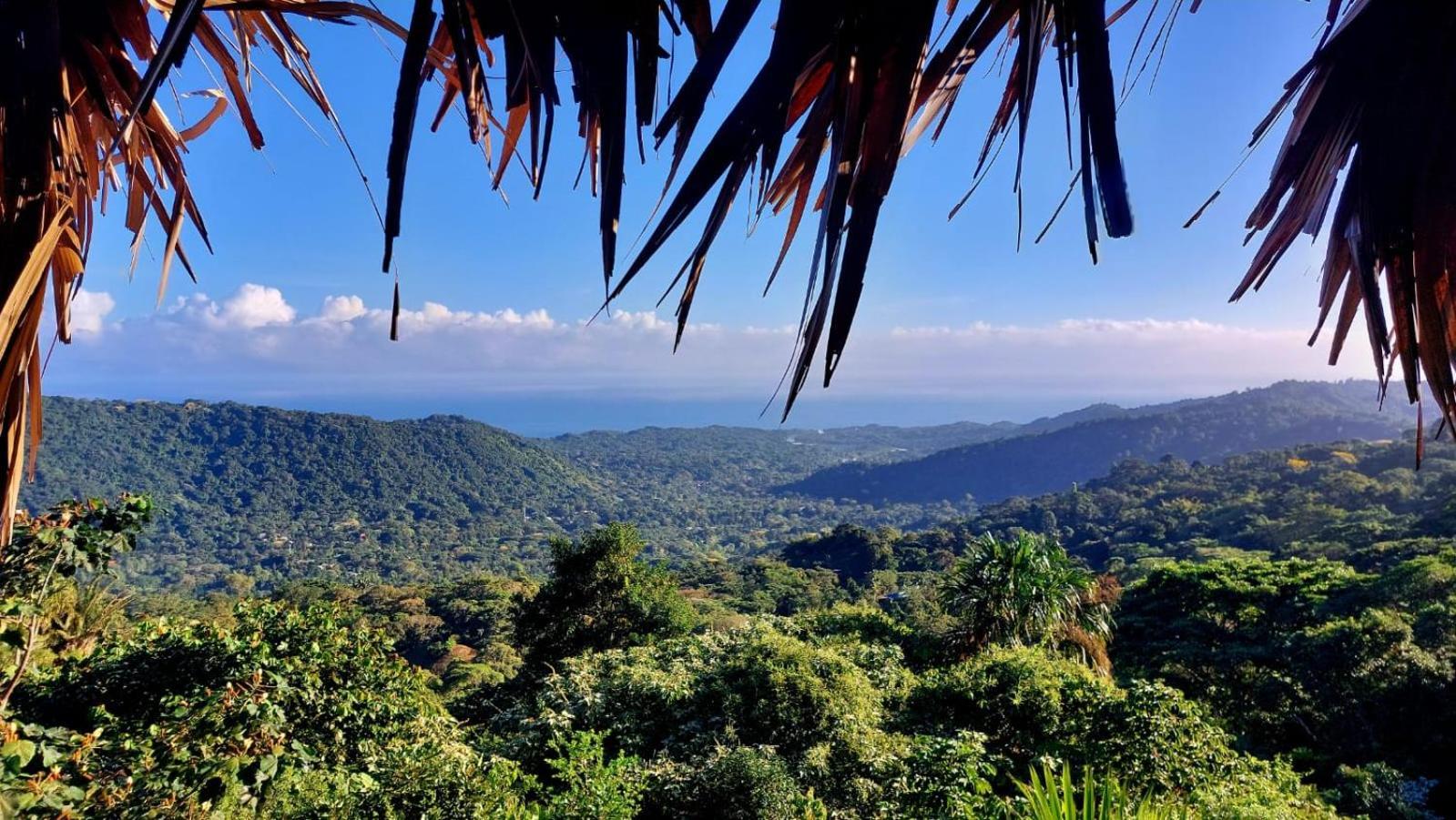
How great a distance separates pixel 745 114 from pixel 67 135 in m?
0.64

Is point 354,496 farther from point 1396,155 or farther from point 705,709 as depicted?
point 1396,155

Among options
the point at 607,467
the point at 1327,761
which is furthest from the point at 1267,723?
the point at 607,467

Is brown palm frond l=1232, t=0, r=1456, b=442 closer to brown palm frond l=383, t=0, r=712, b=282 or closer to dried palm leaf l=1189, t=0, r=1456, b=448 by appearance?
dried palm leaf l=1189, t=0, r=1456, b=448

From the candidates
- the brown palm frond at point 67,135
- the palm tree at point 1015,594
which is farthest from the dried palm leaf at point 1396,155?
the palm tree at point 1015,594

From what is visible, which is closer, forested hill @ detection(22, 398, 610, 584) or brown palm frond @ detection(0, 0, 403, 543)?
brown palm frond @ detection(0, 0, 403, 543)

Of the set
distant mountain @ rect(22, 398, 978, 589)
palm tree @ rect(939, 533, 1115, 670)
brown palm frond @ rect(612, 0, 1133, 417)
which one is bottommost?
distant mountain @ rect(22, 398, 978, 589)

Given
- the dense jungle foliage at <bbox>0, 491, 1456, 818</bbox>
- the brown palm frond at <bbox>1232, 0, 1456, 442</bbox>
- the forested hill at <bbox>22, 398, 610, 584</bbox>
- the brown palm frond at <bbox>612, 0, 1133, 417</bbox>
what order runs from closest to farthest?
the brown palm frond at <bbox>612, 0, 1133, 417</bbox>
the brown palm frond at <bbox>1232, 0, 1456, 442</bbox>
the dense jungle foliage at <bbox>0, 491, 1456, 818</bbox>
the forested hill at <bbox>22, 398, 610, 584</bbox>

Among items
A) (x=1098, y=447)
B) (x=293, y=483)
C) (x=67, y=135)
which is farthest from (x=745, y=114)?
(x=1098, y=447)

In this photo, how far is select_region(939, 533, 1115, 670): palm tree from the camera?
32.9ft

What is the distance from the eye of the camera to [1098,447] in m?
110

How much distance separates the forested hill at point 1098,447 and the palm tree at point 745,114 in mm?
100924

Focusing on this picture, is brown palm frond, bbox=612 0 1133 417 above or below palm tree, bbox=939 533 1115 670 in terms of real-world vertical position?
above

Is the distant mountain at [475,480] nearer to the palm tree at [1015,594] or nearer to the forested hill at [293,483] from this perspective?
the forested hill at [293,483]

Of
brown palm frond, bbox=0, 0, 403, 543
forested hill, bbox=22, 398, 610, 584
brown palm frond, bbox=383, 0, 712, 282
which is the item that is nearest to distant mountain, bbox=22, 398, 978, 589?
forested hill, bbox=22, 398, 610, 584
